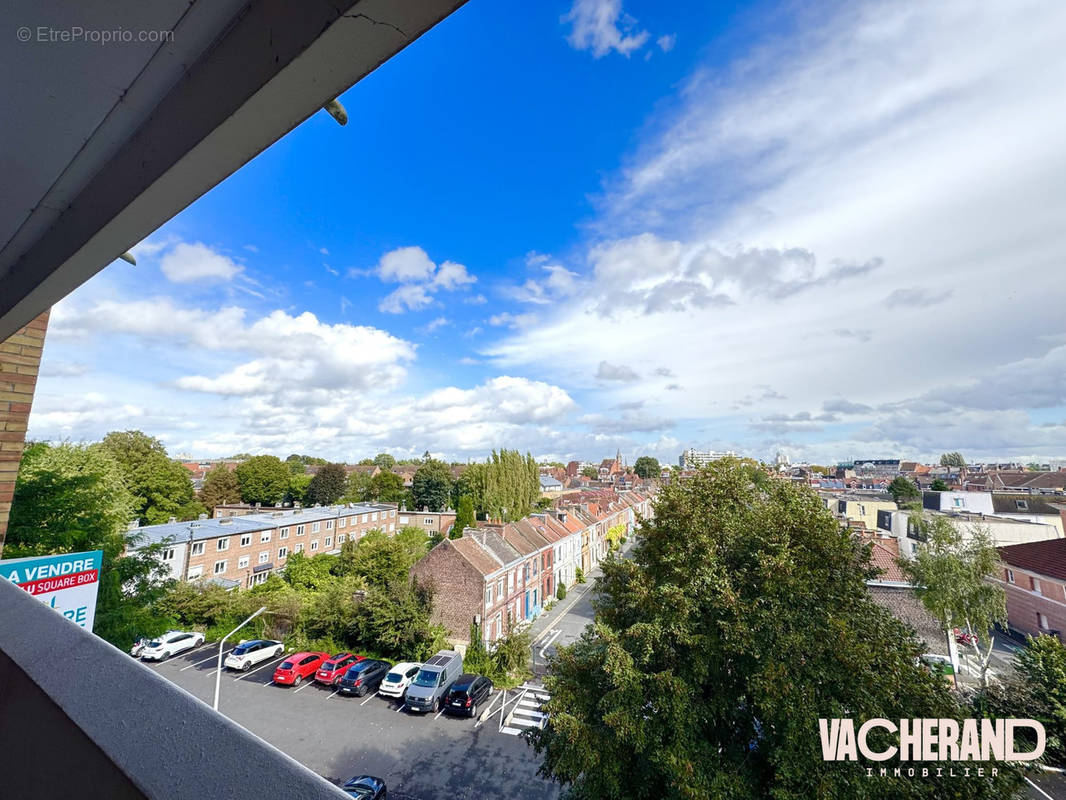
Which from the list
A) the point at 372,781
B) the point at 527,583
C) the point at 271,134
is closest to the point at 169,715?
the point at 271,134

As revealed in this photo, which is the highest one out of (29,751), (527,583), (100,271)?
(100,271)

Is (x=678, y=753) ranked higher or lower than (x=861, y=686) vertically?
lower

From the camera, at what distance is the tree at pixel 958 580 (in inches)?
658

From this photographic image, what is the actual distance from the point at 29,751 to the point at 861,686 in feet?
28.9

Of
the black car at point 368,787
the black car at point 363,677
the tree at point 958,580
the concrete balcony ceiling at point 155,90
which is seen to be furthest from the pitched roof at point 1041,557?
the concrete balcony ceiling at point 155,90

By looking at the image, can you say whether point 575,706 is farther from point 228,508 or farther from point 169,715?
point 228,508

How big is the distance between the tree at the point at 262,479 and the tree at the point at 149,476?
11063mm

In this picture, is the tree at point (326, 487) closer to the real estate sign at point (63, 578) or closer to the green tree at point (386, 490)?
the green tree at point (386, 490)

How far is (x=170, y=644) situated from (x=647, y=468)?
100535 mm

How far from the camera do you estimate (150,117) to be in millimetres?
1627

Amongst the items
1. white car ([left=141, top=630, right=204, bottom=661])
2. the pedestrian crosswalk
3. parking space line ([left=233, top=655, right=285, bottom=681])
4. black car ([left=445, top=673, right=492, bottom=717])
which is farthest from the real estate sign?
white car ([left=141, top=630, right=204, bottom=661])

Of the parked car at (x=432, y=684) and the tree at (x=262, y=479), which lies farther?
the tree at (x=262, y=479)

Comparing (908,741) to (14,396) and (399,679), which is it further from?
(399,679)

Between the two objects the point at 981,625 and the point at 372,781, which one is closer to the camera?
the point at 372,781
